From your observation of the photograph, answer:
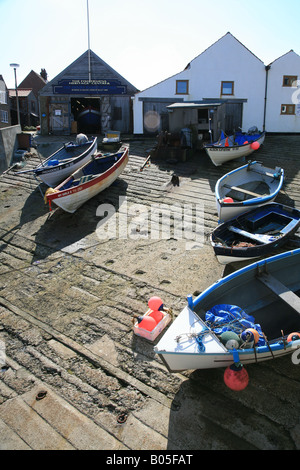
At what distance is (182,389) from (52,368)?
2393mm

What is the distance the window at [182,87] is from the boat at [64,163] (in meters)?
8.87

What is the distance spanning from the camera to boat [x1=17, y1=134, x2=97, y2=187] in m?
14.3

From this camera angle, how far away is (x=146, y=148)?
1991 cm

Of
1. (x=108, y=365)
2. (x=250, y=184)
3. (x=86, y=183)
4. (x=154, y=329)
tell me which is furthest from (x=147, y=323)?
(x=250, y=184)

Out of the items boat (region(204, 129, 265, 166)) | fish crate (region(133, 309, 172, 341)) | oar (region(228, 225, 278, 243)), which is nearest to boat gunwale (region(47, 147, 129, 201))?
boat (region(204, 129, 265, 166))

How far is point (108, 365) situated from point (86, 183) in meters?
8.18

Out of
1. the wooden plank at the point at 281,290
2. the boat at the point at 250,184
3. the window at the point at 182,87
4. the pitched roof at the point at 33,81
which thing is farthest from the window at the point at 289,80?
the pitched roof at the point at 33,81

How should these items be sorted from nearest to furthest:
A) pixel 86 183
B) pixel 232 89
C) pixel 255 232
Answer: pixel 255 232
pixel 86 183
pixel 232 89

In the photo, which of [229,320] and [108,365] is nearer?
[229,320]

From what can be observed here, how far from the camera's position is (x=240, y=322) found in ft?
18.3

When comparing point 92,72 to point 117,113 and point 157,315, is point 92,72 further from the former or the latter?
point 157,315

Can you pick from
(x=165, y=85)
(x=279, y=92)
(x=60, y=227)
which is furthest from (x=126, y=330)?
(x=279, y=92)

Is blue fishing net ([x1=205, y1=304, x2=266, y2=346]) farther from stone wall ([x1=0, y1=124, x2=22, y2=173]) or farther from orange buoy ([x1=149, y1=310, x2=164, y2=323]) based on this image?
stone wall ([x1=0, y1=124, x2=22, y2=173])

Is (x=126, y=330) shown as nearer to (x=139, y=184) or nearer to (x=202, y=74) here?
(x=139, y=184)
